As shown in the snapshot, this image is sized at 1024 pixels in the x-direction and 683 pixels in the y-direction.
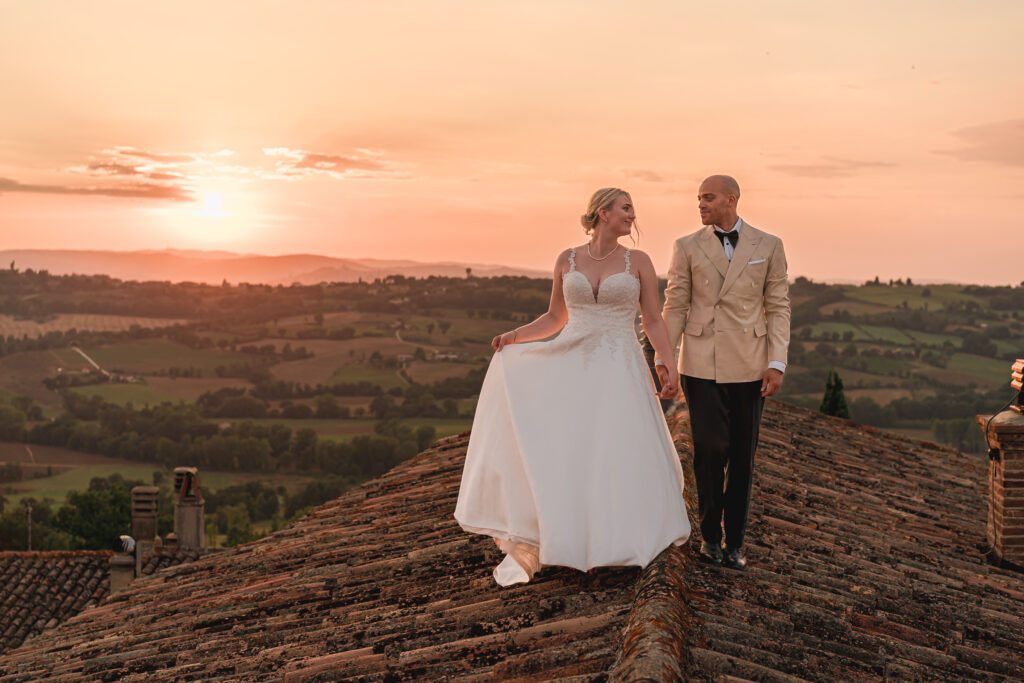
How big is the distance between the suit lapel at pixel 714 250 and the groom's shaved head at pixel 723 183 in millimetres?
248

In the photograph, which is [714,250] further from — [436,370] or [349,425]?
[436,370]

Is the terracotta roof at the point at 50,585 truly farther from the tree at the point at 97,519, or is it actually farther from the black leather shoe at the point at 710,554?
the tree at the point at 97,519

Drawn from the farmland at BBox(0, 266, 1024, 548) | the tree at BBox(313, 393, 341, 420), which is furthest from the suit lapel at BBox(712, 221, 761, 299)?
the tree at BBox(313, 393, 341, 420)

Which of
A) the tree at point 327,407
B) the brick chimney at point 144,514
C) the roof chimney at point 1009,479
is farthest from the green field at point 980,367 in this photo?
the roof chimney at point 1009,479

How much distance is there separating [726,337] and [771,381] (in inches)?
13.3

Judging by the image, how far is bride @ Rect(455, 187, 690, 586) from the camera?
4766 millimetres

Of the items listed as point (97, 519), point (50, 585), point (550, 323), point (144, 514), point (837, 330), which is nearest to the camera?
point (550, 323)

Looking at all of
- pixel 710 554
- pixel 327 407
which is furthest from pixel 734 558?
pixel 327 407

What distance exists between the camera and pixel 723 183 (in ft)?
16.3

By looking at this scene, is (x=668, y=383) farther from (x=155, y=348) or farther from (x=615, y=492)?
(x=155, y=348)

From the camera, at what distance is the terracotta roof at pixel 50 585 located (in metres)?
25.1

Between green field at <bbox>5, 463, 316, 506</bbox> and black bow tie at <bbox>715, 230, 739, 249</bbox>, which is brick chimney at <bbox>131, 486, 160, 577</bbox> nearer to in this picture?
black bow tie at <bbox>715, 230, 739, 249</bbox>

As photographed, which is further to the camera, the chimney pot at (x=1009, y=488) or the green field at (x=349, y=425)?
the green field at (x=349, y=425)

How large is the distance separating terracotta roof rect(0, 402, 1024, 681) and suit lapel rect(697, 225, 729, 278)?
1.57m
